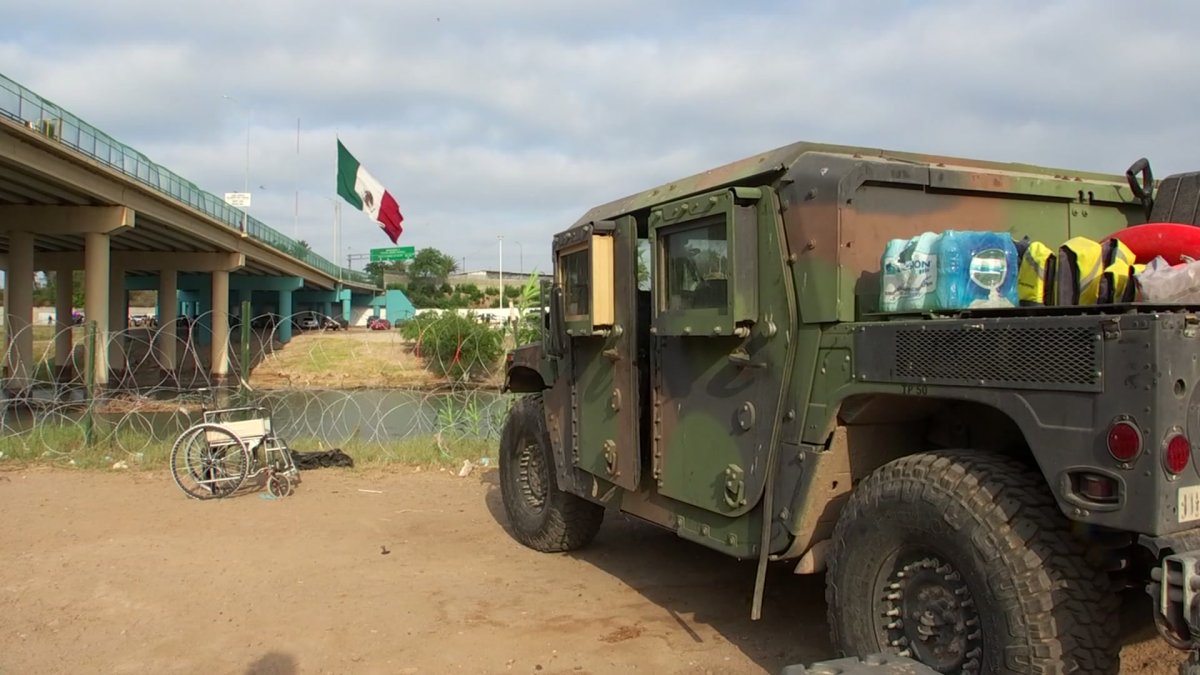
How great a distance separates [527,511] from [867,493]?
13.5 ft

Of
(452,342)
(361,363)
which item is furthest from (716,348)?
(452,342)

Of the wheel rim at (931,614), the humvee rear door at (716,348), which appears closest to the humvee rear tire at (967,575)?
the wheel rim at (931,614)

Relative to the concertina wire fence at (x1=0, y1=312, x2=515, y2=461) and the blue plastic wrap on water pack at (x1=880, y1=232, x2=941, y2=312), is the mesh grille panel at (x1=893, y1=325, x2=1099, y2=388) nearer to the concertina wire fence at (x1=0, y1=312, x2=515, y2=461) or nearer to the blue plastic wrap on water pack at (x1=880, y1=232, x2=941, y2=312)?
the blue plastic wrap on water pack at (x1=880, y1=232, x2=941, y2=312)

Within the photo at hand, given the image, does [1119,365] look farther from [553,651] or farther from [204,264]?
[204,264]

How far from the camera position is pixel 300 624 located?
5.46m

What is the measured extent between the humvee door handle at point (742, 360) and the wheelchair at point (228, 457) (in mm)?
6475

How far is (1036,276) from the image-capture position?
11.6 feet

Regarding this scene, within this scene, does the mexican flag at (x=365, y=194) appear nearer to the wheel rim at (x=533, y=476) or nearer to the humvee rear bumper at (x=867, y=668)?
the wheel rim at (x=533, y=476)

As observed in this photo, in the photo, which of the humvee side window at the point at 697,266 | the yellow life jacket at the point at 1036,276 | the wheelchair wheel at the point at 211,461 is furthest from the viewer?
the wheelchair wheel at the point at 211,461

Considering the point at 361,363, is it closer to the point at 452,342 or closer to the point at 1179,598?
the point at 452,342

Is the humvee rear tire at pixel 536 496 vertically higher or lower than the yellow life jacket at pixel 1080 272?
lower

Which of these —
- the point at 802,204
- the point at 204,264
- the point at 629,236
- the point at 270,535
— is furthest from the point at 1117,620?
the point at 204,264

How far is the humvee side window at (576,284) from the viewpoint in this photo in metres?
5.92

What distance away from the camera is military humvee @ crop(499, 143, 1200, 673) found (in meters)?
2.88
